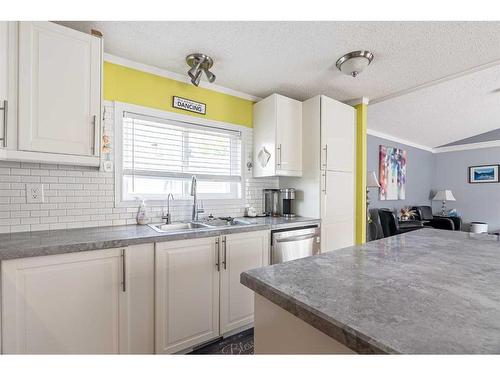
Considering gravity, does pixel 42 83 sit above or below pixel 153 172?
above

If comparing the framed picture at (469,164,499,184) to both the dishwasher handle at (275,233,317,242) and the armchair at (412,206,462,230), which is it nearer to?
the armchair at (412,206,462,230)

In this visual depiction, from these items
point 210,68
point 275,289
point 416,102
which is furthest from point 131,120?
point 416,102

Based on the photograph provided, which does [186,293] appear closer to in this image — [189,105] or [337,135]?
[189,105]

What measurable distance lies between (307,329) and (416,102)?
13.1 ft

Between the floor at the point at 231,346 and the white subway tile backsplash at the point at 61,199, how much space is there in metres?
1.12

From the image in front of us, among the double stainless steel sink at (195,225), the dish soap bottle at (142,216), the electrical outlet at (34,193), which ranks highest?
the electrical outlet at (34,193)

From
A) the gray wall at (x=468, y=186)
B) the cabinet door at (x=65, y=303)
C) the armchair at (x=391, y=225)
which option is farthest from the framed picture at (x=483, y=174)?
the cabinet door at (x=65, y=303)

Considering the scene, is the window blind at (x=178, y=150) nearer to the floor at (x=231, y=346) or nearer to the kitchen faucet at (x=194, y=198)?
the kitchen faucet at (x=194, y=198)

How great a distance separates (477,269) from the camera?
974mm

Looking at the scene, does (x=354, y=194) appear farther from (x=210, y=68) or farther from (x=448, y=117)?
(x=448, y=117)

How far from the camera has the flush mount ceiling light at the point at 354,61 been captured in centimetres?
198

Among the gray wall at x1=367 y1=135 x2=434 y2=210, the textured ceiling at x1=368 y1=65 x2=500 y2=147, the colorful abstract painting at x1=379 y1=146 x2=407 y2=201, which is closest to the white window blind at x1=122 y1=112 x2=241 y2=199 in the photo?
the textured ceiling at x1=368 y1=65 x2=500 y2=147

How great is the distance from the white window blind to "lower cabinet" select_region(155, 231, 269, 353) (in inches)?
30.2

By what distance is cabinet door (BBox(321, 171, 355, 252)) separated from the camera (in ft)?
8.61
